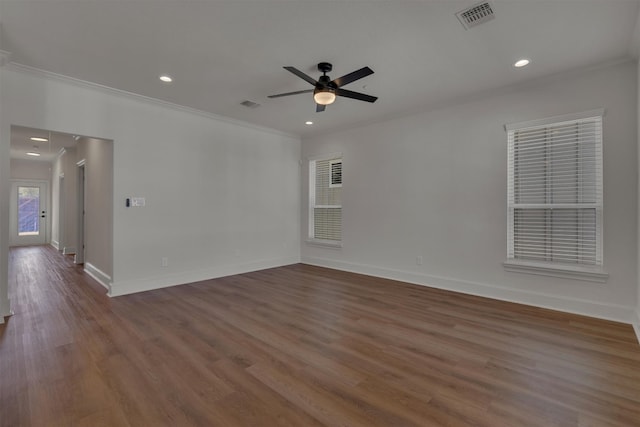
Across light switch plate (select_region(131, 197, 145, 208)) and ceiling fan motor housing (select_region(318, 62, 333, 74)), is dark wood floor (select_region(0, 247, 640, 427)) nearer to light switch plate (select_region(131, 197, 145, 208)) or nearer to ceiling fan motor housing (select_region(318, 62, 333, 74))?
light switch plate (select_region(131, 197, 145, 208))

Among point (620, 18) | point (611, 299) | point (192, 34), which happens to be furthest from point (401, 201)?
point (192, 34)

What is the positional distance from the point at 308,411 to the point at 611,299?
3708 millimetres

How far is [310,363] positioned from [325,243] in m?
4.04

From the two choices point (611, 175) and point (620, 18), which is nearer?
point (620, 18)

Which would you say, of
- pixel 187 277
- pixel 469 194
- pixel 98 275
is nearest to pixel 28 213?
pixel 98 275

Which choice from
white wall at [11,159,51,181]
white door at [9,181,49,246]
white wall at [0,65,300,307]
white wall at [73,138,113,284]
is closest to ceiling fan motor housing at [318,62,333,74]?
white wall at [0,65,300,307]

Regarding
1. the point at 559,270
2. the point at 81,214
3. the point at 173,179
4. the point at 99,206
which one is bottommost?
the point at 559,270

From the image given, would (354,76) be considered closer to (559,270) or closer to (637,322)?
(559,270)

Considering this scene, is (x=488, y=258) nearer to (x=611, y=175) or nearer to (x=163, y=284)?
(x=611, y=175)

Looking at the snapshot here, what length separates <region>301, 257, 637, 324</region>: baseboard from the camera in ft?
10.9

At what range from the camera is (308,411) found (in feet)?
5.96

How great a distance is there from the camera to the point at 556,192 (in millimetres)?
3695

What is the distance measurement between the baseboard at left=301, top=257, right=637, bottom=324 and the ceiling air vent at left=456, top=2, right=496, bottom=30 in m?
3.28

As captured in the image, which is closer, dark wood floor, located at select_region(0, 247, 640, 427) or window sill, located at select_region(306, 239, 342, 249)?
dark wood floor, located at select_region(0, 247, 640, 427)
